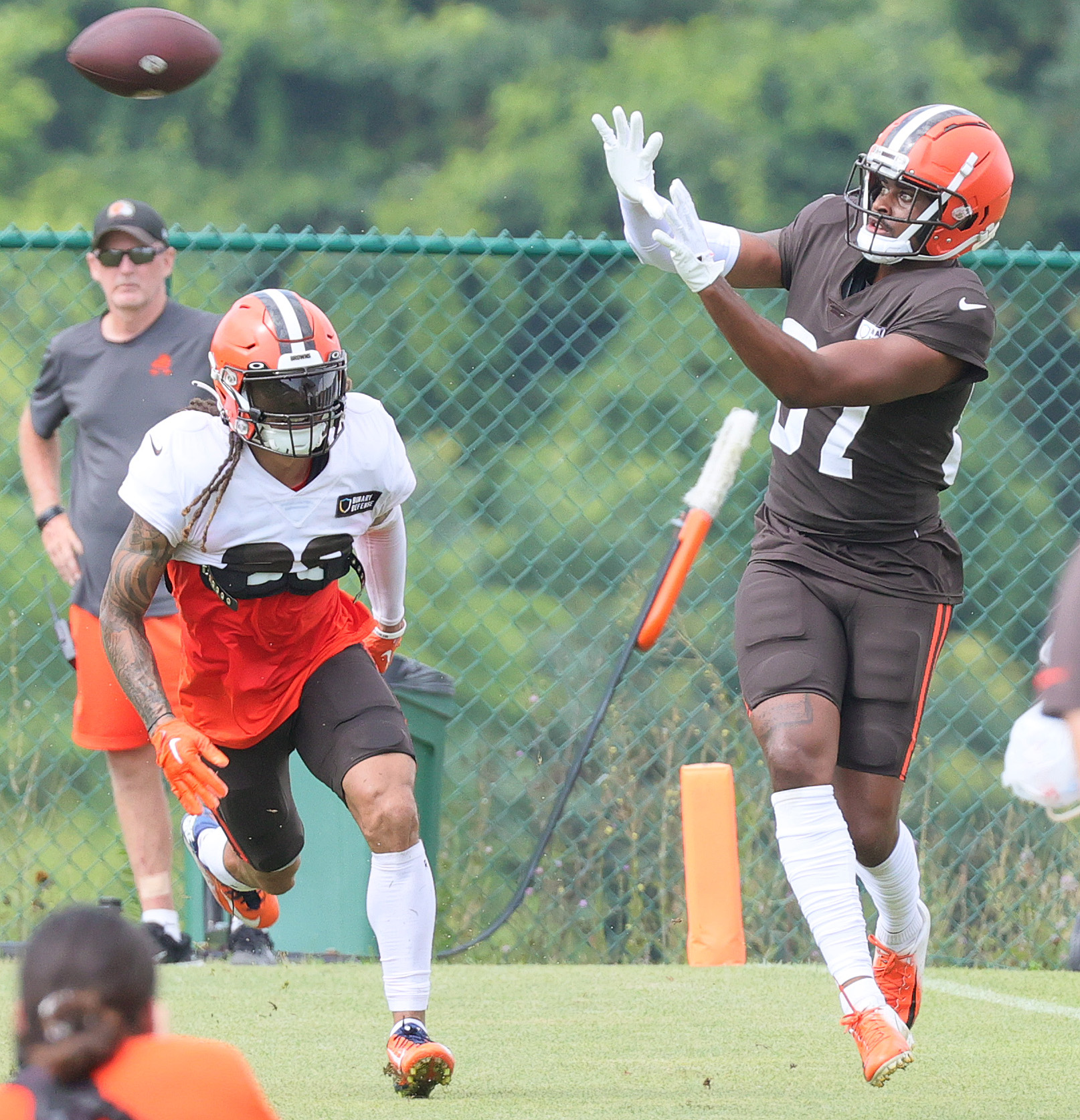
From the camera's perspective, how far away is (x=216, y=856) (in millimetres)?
4879

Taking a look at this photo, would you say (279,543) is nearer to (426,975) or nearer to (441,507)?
(426,975)

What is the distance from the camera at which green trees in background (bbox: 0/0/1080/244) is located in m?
16.1

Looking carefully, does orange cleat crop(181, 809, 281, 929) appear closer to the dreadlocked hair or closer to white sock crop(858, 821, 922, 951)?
the dreadlocked hair

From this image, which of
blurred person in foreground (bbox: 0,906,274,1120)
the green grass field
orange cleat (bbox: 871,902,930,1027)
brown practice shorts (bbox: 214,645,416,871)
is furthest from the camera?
orange cleat (bbox: 871,902,930,1027)

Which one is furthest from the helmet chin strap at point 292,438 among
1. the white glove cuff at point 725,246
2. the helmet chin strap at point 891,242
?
the helmet chin strap at point 891,242

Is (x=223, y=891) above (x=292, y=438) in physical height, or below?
below

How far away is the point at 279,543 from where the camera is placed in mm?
4105

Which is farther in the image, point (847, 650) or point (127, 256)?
point (127, 256)

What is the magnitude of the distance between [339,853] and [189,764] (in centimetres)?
213

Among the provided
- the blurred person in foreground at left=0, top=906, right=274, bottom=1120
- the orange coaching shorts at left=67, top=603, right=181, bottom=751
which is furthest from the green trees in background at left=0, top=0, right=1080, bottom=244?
the blurred person in foreground at left=0, top=906, right=274, bottom=1120

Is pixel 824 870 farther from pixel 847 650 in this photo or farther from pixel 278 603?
pixel 278 603

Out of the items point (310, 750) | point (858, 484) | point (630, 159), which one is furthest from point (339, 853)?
point (630, 159)

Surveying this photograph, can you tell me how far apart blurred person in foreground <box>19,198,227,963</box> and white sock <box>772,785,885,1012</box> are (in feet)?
7.38

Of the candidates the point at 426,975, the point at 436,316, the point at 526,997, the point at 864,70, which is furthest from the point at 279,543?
the point at 864,70
